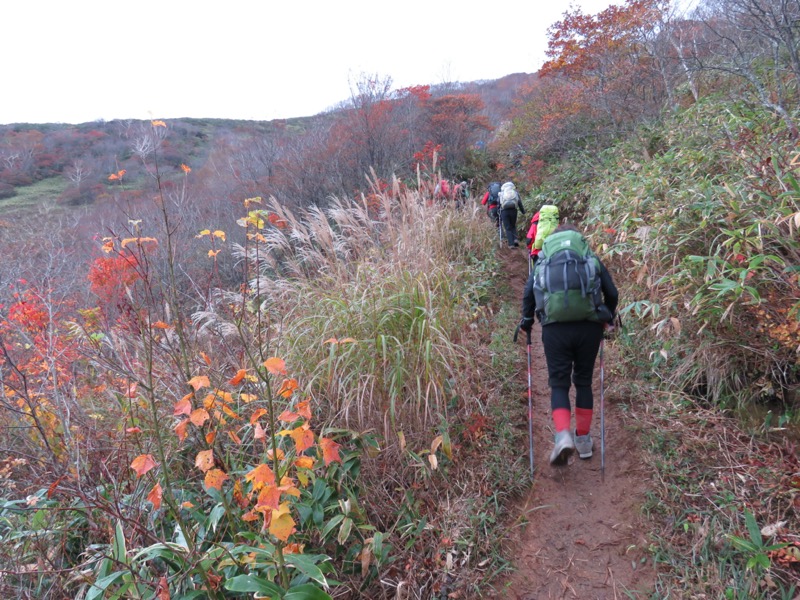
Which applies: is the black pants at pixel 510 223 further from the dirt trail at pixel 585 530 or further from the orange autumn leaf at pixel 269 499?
the orange autumn leaf at pixel 269 499

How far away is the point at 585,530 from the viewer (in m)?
2.94

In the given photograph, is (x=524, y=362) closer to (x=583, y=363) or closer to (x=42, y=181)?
(x=583, y=363)

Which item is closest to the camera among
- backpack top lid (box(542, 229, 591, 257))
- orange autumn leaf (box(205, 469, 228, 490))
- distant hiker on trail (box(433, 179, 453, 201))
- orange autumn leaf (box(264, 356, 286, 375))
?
orange autumn leaf (box(264, 356, 286, 375))

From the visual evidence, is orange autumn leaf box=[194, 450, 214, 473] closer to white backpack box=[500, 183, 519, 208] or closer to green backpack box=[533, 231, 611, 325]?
green backpack box=[533, 231, 611, 325]

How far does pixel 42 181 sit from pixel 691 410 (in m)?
35.6

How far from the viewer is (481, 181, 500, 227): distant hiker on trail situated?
8.76m

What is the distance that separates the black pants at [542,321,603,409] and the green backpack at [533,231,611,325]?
0.09m

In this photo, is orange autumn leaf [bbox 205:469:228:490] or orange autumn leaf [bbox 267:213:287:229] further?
orange autumn leaf [bbox 267:213:287:229]

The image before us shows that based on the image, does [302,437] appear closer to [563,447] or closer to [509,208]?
[563,447]

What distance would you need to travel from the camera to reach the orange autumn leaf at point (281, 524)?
1.93 meters

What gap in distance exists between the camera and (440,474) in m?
3.19

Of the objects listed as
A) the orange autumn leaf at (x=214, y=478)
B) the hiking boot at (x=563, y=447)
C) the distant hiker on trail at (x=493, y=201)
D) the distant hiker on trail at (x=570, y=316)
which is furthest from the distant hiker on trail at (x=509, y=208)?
the orange autumn leaf at (x=214, y=478)

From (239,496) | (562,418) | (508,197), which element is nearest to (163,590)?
(239,496)

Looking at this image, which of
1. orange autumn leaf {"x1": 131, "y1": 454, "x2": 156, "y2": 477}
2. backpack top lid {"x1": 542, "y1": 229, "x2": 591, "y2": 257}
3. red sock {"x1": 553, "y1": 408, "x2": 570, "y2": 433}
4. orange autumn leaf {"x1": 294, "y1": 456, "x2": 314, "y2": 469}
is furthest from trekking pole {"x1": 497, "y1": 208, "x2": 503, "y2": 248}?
orange autumn leaf {"x1": 131, "y1": 454, "x2": 156, "y2": 477}
